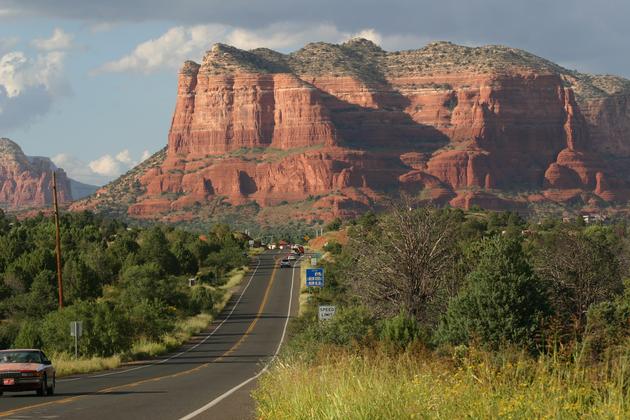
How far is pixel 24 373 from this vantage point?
2744 cm

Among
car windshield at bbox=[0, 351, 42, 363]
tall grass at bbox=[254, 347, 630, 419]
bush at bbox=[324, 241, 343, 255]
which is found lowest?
bush at bbox=[324, 241, 343, 255]

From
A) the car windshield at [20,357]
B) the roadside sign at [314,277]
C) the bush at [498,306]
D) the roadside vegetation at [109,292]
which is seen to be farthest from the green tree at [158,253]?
the car windshield at [20,357]

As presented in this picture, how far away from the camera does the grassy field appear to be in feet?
146

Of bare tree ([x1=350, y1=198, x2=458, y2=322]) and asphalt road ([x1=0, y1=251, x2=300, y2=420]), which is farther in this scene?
bare tree ([x1=350, y1=198, x2=458, y2=322])

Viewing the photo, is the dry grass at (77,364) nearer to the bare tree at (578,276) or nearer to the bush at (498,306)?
the bush at (498,306)

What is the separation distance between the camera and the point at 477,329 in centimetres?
3278

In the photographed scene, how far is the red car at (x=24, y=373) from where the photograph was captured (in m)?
27.4

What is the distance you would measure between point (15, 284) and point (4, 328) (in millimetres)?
17323

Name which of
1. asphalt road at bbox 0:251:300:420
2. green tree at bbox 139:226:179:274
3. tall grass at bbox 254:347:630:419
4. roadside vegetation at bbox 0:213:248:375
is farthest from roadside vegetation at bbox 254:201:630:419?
green tree at bbox 139:226:179:274

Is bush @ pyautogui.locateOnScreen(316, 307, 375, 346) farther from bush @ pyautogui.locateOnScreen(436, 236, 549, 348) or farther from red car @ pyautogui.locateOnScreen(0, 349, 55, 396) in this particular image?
red car @ pyautogui.locateOnScreen(0, 349, 55, 396)

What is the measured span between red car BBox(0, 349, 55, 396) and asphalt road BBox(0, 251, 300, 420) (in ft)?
1.03

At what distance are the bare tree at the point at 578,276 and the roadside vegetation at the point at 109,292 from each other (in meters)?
18.8

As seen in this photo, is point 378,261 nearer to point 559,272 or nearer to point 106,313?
point 559,272

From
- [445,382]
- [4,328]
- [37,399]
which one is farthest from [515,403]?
[4,328]
